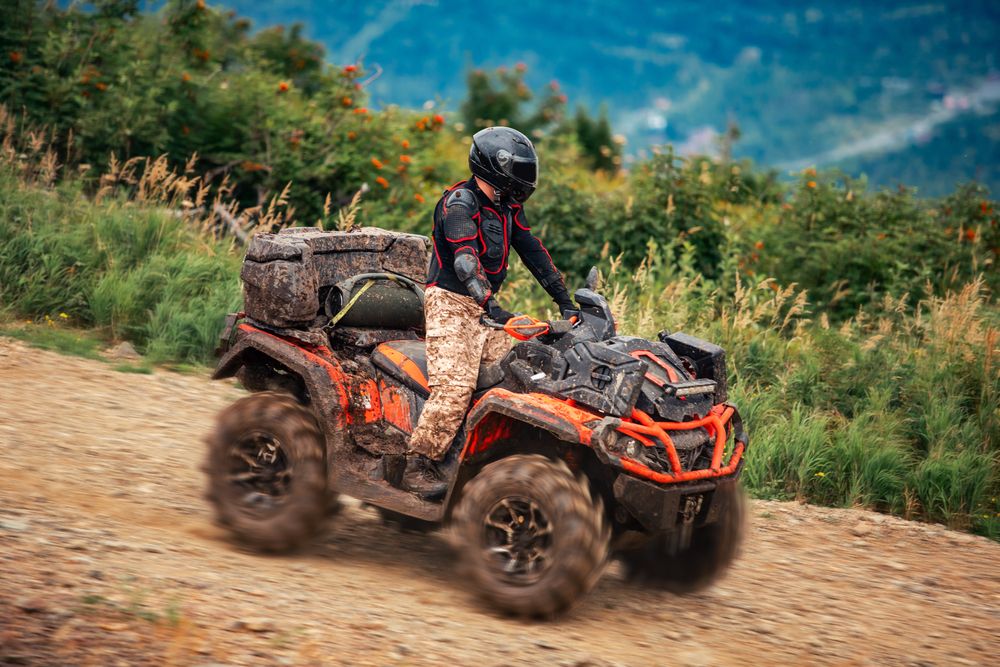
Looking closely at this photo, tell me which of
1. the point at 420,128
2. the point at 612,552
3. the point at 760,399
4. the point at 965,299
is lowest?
the point at 612,552

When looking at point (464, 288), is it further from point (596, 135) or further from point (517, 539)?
point (596, 135)

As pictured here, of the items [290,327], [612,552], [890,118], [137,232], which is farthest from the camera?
[890,118]

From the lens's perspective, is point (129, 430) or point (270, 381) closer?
point (270, 381)

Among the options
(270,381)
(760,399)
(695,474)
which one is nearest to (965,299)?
(760,399)

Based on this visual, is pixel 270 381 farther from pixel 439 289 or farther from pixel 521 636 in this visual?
pixel 521 636

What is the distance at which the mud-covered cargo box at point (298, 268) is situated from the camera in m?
5.80

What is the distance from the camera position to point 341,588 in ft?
17.0

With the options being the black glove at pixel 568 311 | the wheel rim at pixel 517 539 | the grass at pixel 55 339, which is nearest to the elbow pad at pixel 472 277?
the black glove at pixel 568 311

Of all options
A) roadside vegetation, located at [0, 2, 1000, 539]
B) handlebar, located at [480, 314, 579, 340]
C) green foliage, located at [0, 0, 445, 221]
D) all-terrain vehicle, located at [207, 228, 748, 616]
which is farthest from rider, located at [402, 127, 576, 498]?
green foliage, located at [0, 0, 445, 221]

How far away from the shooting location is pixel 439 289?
5680mm

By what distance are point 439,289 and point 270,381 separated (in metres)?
1.23

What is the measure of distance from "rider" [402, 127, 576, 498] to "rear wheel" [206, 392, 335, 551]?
1.69ft

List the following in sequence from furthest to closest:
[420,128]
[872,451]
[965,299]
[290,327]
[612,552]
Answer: [420,128] < [965,299] < [872,451] < [290,327] < [612,552]

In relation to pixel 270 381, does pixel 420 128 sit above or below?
above
